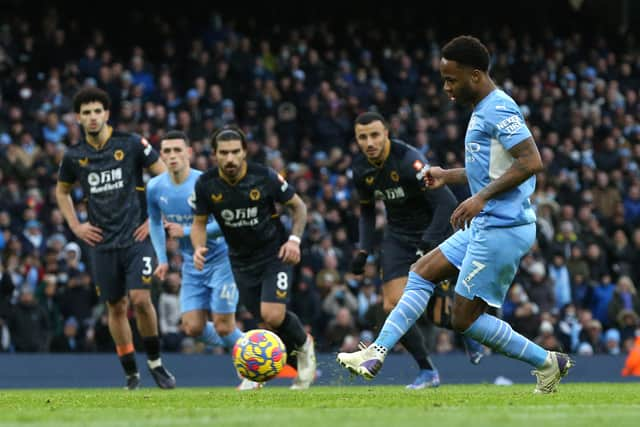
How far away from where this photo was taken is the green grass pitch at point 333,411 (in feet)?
21.4

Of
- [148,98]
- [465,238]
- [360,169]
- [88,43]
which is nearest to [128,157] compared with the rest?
[360,169]

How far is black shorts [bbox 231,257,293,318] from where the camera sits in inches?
478

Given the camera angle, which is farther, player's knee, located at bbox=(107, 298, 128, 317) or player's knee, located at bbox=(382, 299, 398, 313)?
player's knee, located at bbox=(107, 298, 128, 317)

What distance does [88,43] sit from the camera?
24281 millimetres

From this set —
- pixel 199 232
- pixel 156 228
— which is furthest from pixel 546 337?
pixel 199 232

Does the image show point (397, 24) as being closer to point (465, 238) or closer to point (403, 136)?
point (403, 136)

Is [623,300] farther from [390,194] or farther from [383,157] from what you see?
[383,157]

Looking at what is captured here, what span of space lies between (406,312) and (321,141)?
15.3m

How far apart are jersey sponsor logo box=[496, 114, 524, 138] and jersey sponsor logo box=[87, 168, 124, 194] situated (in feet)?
17.2

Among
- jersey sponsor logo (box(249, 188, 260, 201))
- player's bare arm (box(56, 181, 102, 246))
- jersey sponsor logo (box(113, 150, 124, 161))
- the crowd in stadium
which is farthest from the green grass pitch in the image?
the crowd in stadium

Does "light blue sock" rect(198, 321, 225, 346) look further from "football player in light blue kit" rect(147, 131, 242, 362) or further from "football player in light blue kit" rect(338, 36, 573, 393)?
"football player in light blue kit" rect(338, 36, 573, 393)

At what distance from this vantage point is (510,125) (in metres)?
8.41

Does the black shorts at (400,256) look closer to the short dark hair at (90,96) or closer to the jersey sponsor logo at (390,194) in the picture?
the jersey sponsor logo at (390,194)

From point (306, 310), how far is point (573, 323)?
4.67 m
